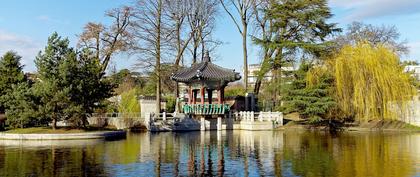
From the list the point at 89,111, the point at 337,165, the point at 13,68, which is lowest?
the point at 337,165

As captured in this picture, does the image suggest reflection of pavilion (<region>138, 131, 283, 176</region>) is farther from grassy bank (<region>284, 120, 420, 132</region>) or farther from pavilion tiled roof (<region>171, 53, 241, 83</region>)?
grassy bank (<region>284, 120, 420, 132</region>)

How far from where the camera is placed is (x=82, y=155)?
1630 centimetres

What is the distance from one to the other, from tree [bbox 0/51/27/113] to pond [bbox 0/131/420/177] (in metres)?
7.76

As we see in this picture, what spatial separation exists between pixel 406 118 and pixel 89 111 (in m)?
19.5

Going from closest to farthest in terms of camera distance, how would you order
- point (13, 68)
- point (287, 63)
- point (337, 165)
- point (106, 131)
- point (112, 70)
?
point (337, 165) → point (106, 131) → point (13, 68) → point (287, 63) → point (112, 70)

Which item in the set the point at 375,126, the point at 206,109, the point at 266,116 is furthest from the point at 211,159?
the point at 375,126

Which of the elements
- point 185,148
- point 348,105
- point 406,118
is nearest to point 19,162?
point 185,148

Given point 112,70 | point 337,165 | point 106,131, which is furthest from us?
point 112,70

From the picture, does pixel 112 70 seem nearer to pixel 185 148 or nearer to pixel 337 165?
pixel 185 148

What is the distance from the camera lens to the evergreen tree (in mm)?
30250

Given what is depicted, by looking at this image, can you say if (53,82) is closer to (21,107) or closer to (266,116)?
(21,107)

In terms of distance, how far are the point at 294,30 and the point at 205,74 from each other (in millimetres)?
8553

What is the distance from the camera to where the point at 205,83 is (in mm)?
32000

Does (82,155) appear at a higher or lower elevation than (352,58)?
lower
